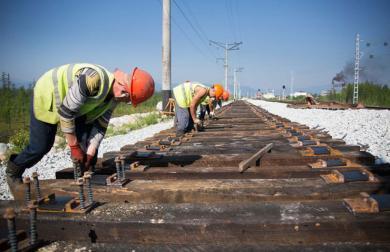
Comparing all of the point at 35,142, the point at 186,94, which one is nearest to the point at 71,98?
the point at 35,142

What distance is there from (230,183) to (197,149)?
182 centimetres

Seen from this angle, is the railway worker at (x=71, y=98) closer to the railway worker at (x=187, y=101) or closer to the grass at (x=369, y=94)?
the railway worker at (x=187, y=101)

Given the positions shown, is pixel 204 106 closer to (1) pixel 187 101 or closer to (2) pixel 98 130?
(1) pixel 187 101

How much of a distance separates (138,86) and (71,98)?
21.6 inches

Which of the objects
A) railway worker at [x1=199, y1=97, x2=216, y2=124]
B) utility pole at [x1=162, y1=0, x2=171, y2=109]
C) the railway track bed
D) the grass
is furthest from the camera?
the grass

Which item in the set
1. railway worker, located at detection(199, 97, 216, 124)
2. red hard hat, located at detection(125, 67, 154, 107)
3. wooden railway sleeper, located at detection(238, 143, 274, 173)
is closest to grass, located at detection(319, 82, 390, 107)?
railway worker, located at detection(199, 97, 216, 124)

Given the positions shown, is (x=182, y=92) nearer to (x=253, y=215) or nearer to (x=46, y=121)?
(x=46, y=121)

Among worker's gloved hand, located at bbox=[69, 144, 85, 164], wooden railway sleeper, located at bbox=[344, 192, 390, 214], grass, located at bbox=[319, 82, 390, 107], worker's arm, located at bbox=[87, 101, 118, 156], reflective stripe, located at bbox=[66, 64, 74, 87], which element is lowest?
wooden railway sleeper, located at bbox=[344, 192, 390, 214]

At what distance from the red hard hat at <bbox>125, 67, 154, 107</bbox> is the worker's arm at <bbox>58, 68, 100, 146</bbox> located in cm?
27

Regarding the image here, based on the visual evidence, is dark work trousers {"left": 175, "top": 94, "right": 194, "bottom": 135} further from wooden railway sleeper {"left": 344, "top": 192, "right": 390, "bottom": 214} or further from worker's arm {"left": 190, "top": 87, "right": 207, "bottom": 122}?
wooden railway sleeper {"left": 344, "top": 192, "right": 390, "bottom": 214}

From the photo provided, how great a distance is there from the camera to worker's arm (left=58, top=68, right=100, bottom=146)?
2451 mm

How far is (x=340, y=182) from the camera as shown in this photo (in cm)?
215

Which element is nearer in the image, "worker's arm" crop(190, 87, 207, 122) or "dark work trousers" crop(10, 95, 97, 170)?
"dark work trousers" crop(10, 95, 97, 170)

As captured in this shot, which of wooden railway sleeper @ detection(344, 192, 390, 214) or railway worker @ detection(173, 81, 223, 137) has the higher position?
railway worker @ detection(173, 81, 223, 137)
